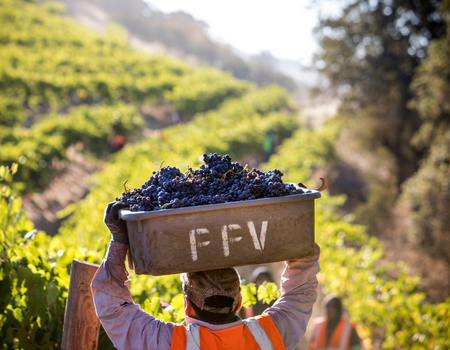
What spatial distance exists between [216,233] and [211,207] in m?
0.10

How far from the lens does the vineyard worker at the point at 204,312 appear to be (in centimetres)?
128

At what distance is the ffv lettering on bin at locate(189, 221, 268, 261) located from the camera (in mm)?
1232

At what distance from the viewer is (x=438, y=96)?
911 centimetres

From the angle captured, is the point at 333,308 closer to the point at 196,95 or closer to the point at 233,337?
the point at 233,337

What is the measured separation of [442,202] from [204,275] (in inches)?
316

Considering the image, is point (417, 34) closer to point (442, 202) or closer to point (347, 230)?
point (442, 202)

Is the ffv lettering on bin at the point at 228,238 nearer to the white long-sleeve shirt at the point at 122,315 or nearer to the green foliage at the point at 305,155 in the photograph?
the white long-sleeve shirt at the point at 122,315

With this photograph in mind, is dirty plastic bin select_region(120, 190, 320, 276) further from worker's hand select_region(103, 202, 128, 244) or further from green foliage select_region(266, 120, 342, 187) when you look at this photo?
green foliage select_region(266, 120, 342, 187)

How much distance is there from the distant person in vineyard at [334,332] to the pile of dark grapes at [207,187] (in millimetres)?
3325

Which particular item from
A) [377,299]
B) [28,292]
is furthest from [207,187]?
[377,299]

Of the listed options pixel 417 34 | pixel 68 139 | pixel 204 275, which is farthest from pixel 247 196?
pixel 417 34

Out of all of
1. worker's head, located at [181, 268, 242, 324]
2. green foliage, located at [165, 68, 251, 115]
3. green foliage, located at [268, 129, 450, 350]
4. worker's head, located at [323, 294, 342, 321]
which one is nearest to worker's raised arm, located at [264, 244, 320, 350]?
worker's head, located at [181, 268, 242, 324]

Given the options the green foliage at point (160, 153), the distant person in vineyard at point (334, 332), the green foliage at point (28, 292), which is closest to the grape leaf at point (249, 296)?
the green foliage at point (28, 292)

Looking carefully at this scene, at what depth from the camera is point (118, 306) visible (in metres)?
1.29
